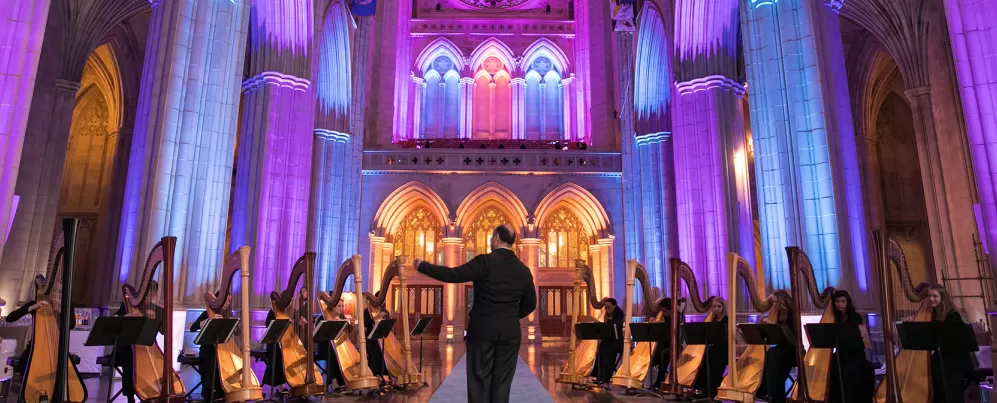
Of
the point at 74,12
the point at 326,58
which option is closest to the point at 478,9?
the point at 326,58

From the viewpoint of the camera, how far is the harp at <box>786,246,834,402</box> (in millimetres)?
5066

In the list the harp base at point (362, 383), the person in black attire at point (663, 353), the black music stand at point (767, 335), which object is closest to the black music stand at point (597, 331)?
the person in black attire at point (663, 353)

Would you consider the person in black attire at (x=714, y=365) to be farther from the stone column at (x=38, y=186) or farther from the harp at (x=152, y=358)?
the stone column at (x=38, y=186)

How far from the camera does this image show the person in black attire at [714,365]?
661 cm

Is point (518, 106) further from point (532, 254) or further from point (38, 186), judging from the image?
point (38, 186)

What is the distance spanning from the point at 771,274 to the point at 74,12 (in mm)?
15616

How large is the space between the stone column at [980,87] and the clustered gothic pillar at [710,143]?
6.87 metres

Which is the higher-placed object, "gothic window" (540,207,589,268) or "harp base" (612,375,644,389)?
"gothic window" (540,207,589,268)

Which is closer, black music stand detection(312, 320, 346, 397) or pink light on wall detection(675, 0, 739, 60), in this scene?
black music stand detection(312, 320, 346, 397)

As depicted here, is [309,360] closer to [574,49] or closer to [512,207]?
[512,207]

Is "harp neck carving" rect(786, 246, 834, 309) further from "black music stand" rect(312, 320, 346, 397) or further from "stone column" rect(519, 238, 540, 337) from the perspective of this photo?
"stone column" rect(519, 238, 540, 337)

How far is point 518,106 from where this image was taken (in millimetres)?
22609

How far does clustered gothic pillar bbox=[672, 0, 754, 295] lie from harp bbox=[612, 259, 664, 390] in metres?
5.26

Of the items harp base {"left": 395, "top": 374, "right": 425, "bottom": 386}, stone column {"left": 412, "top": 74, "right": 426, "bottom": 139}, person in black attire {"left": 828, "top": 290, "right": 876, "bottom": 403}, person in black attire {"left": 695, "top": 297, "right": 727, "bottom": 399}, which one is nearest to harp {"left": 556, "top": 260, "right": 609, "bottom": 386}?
person in black attire {"left": 695, "top": 297, "right": 727, "bottom": 399}
